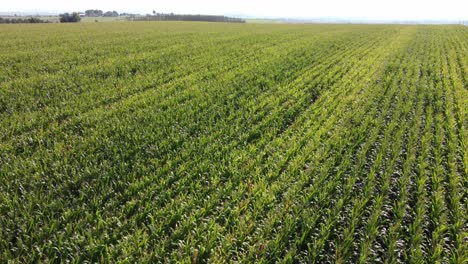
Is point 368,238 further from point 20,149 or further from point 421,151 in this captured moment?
point 20,149

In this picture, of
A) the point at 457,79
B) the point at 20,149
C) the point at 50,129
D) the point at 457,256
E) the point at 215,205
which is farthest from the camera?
the point at 457,79

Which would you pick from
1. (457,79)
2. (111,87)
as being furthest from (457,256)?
(457,79)

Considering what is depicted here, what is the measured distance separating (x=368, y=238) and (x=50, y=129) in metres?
6.78

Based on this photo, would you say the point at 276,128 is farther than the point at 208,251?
Yes

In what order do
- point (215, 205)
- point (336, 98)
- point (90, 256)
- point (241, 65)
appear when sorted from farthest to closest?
point (241, 65)
point (336, 98)
point (215, 205)
point (90, 256)

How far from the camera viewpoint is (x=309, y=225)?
4.21 m

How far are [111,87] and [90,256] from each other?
8.50 m

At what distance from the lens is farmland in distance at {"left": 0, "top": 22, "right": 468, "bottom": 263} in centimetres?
387

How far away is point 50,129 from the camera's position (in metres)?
7.14

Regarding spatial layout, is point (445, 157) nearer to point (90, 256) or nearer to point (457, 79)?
point (90, 256)

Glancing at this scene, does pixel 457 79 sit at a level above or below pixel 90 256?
above

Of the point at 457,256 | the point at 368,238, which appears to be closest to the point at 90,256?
the point at 368,238

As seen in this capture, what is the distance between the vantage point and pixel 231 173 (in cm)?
549

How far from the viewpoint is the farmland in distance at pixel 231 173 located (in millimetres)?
3873
